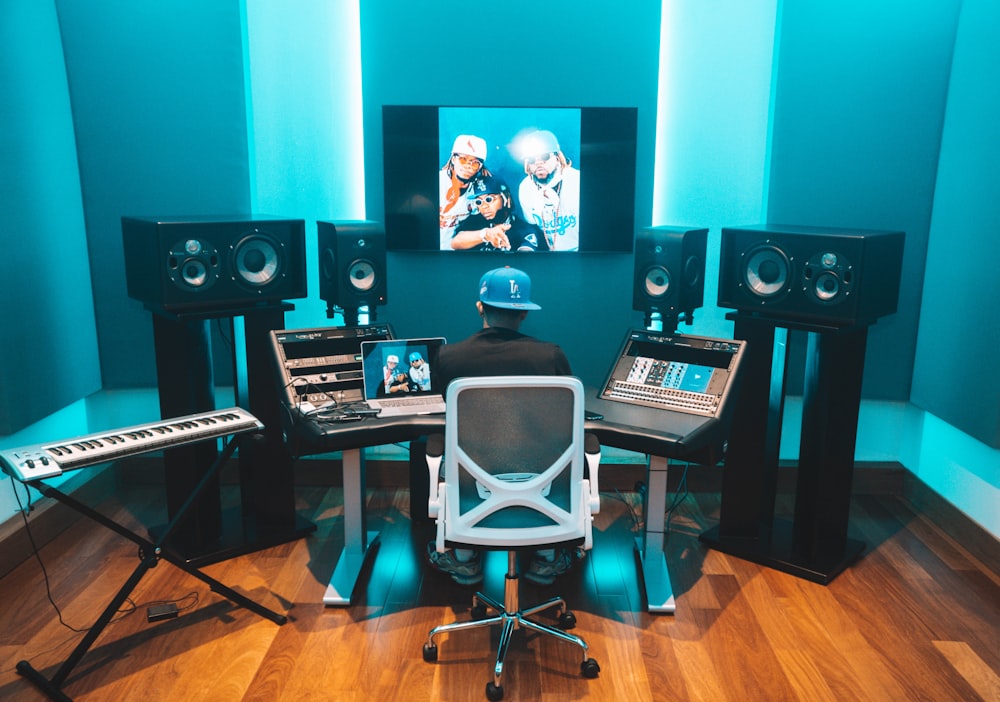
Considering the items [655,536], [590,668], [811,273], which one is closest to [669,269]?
[811,273]

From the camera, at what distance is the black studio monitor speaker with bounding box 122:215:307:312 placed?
127 inches

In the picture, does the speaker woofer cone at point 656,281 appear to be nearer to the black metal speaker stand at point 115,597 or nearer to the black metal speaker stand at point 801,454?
the black metal speaker stand at point 801,454

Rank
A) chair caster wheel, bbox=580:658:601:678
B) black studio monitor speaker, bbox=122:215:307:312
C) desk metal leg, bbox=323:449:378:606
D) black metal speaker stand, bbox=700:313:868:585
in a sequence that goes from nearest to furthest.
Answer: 1. chair caster wheel, bbox=580:658:601:678
2. black studio monitor speaker, bbox=122:215:307:312
3. desk metal leg, bbox=323:449:378:606
4. black metal speaker stand, bbox=700:313:868:585

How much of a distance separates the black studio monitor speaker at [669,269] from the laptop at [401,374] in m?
0.92

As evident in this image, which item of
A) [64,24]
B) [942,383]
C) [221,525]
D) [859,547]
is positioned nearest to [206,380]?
[221,525]

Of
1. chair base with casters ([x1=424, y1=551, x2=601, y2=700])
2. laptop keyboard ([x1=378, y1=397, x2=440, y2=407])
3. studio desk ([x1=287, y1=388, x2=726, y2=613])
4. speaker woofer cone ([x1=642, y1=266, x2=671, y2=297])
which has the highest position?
speaker woofer cone ([x1=642, y1=266, x2=671, y2=297])

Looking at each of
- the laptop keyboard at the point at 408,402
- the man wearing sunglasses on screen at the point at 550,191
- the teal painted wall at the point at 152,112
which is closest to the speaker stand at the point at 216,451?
the laptop keyboard at the point at 408,402

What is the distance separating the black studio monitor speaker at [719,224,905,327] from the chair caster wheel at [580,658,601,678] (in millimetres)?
1563

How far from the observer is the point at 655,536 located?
346 cm

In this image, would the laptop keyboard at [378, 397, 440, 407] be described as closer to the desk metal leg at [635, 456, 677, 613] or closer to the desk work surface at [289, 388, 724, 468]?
the desk work surface at [289, 388, 724, 468]

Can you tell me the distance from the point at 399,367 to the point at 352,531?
27.9 inches

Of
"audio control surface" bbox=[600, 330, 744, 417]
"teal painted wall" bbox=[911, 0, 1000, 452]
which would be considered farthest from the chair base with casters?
"teal painted wall" bbox=[911, 0, 1000, 452]

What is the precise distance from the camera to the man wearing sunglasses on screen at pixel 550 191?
409cm

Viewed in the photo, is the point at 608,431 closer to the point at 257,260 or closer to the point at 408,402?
the point at 408,402
